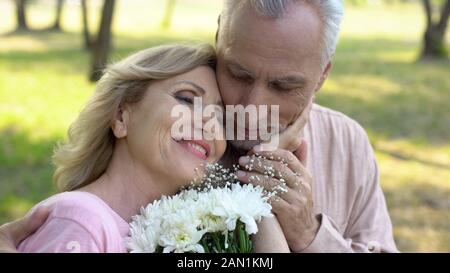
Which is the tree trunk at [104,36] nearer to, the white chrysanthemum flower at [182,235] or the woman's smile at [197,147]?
the woman's smile at [197,147]

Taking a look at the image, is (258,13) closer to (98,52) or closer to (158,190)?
(158,190)

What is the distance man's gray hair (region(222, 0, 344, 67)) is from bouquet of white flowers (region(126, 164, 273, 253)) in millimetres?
758

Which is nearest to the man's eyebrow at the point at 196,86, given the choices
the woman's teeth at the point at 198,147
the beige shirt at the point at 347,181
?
the woman's teeth at the point at 198,147

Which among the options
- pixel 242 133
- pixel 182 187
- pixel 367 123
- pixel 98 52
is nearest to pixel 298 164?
pixel 242 133

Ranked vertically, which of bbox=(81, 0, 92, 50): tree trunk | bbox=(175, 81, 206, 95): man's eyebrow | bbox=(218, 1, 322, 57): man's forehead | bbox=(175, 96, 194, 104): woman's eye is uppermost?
bbox=(218, 1, 322, 57): man's forehead

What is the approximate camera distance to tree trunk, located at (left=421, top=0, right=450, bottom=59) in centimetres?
1780

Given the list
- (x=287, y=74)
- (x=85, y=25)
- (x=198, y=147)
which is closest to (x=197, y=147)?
(x=198, y=147)

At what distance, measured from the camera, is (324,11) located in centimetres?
287

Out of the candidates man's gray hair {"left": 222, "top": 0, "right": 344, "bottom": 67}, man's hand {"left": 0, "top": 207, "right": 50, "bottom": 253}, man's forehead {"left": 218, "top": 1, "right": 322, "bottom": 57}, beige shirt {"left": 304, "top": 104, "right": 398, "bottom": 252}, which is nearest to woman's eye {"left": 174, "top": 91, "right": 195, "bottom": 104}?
man's forehead {"left": 218, "top": 1, "right": 322, "bottom": 57}

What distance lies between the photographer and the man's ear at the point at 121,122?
2.71 metres

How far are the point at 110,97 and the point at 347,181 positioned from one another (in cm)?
135

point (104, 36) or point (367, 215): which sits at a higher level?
point (367, 215)

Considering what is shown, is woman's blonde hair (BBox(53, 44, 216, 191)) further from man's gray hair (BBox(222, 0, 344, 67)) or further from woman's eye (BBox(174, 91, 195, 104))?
man's gray hair (BBox(222, 0, 344, 67))

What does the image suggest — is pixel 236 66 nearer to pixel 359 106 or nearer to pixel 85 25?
pixel 359 106
